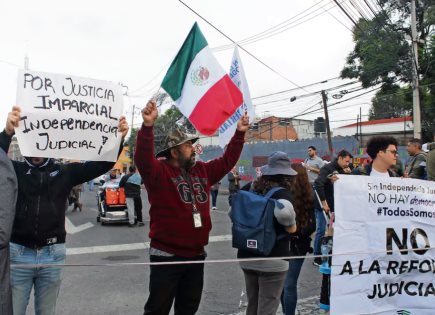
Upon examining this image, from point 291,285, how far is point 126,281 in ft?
9.20

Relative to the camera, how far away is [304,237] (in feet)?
14.8

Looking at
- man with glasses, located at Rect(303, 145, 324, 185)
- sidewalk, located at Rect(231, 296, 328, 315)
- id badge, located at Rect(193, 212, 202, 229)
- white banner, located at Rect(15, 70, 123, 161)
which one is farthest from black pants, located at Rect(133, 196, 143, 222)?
id badge, located at Rect(193, 212, 202, 229)

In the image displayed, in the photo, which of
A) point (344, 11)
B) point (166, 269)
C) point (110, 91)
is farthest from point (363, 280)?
point (344, 11)

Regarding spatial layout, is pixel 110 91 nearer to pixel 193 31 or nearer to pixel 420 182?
pixel 193 31

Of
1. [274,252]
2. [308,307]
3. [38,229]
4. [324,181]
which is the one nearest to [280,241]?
[274,252]

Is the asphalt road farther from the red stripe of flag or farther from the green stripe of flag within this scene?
the green stripe of flag

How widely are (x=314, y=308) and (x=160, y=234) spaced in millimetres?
2684

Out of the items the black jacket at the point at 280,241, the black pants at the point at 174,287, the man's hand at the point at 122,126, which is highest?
the man's hand at the point at 122,126

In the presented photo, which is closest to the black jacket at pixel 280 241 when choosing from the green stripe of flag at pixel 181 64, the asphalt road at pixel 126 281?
the asphalt road at pixel 126 281

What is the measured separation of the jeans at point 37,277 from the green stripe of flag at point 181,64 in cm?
173

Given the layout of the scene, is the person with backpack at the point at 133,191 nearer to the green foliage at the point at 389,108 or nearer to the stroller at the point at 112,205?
the stroller at the point at 112,205

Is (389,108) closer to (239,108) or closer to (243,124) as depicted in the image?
(239,108)

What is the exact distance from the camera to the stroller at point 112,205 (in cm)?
1270

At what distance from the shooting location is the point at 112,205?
42.6 feet
